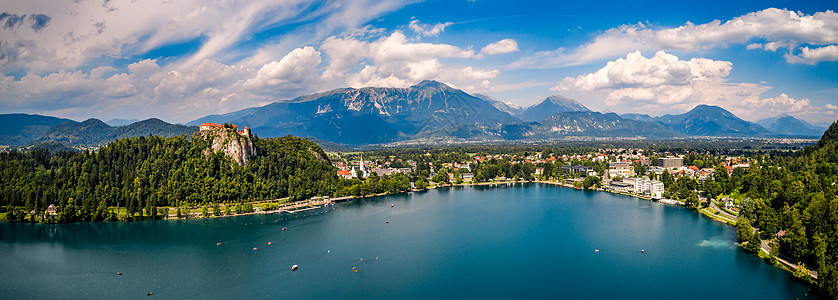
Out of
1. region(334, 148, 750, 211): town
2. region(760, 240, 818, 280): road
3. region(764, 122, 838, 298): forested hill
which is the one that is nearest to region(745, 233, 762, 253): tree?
region(760, 240, 818, 280): road

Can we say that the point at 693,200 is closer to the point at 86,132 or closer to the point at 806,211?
the point at 806,211

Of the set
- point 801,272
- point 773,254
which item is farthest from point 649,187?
point 801,272

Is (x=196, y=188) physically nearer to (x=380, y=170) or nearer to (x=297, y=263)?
(x=297, y=263)

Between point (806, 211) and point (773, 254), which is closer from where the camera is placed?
point (773, 254)

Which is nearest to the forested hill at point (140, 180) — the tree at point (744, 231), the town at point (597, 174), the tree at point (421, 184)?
the tree at point (421, 184)

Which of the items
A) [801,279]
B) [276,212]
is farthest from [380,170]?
[801,279]

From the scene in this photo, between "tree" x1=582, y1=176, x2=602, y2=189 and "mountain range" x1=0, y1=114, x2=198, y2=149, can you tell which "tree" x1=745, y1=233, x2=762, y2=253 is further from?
"mountain range" x1=0, y1=114, x2=198, y2=149

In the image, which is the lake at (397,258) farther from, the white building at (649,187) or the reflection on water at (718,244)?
the white building at (649,187)
